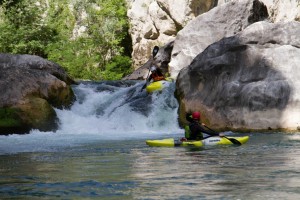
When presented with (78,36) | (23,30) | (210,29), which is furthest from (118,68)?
(210,29)

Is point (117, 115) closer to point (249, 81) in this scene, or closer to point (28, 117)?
point (28, 117)

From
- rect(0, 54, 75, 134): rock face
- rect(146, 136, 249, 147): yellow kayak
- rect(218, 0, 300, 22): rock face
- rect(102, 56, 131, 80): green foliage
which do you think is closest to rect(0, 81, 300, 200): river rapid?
rect(146, 136, 249, 147): yellow kayak

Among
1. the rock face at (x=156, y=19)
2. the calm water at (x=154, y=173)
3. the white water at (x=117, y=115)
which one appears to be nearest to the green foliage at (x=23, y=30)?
the rock face at (x=156, y=19)

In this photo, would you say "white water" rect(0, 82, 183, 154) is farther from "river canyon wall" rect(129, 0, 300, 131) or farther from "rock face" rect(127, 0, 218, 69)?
"rock face" rect(127, 0, 218, 69)

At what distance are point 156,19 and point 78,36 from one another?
215 inches

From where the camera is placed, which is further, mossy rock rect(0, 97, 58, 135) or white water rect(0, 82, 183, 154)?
mossy rock rect(0, 97, 58, 135)

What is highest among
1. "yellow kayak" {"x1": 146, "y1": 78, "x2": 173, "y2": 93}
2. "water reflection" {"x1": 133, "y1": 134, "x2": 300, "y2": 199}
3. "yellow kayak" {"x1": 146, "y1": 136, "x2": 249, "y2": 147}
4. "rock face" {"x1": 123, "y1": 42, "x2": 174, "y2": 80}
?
"rock face" {"x1": 123, "y1": 42, "x2": 174, "y2": 80}

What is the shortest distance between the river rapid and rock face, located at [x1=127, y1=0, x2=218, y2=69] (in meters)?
14.9

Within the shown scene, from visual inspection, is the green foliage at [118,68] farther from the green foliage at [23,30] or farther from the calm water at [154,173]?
the calm water at [154,173]

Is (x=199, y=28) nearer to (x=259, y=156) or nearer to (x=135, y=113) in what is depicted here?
(x=135, y=113)

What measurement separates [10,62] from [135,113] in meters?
6.18

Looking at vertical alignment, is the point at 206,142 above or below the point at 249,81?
below

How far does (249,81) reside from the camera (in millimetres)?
15227

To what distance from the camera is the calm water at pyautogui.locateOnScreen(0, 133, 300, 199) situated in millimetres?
5020
